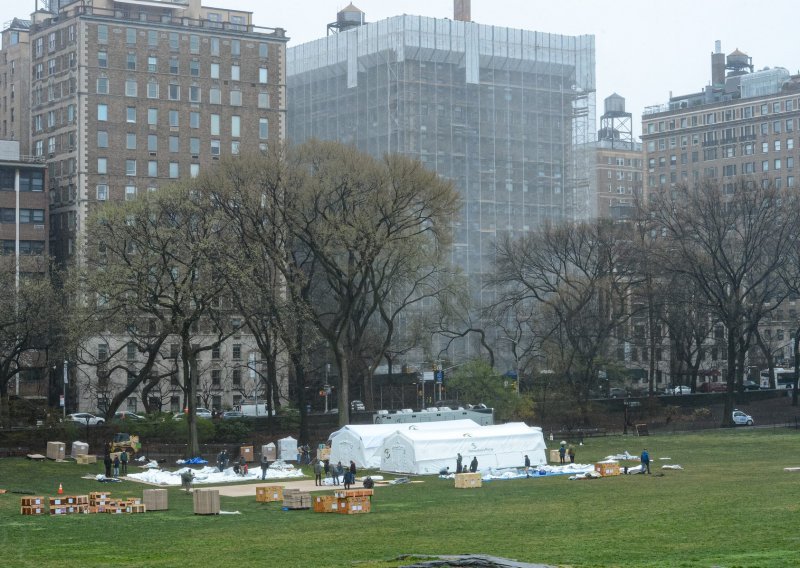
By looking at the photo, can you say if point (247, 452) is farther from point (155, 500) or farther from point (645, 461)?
point (155, 500)

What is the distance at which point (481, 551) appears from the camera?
36.2 metres

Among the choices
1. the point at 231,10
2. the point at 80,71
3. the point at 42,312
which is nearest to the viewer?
the point at 42,312

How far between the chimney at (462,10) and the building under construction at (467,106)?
17 cm

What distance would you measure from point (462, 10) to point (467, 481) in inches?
3978

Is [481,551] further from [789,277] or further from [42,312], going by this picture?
[789,277]

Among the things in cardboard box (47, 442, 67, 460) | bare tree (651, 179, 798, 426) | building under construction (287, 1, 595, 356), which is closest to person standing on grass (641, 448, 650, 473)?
cardboard box (47, 442, 67, 460)

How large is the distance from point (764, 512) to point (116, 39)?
104623 millimetres

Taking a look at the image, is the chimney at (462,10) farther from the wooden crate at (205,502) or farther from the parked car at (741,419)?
the wooden crate at (205,502)

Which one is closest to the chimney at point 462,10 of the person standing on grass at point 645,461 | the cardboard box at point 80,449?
the cardboard box at point 80,449

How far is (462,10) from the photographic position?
154750mm

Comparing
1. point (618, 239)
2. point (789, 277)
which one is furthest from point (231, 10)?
point (789, 277)

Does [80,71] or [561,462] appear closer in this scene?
[561,462]

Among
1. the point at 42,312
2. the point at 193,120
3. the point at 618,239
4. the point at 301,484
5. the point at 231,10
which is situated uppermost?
the point at 231,10

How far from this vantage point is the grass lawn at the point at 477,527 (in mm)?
34938
